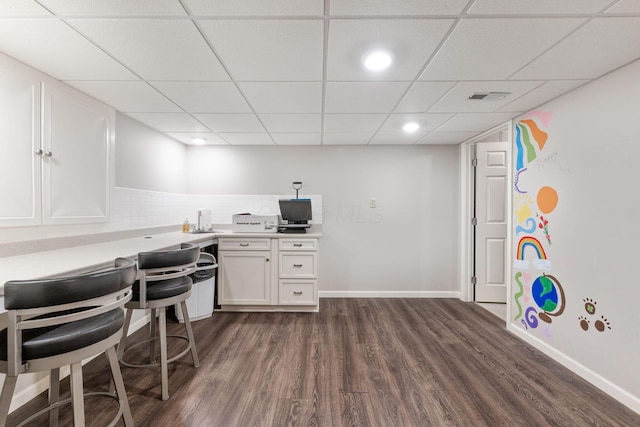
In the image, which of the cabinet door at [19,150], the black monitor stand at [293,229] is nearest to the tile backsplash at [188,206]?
the black monitor stand at [293,229]

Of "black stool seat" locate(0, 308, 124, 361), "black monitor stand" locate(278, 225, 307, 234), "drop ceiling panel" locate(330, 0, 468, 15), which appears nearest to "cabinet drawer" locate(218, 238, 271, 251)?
"black monitor stand" locate(278, 225, 307, 234)

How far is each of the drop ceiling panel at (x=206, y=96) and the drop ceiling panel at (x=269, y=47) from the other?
0.26 m

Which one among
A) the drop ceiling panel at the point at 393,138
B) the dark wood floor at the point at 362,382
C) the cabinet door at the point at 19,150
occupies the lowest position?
the dark wood floor at the point at 362,382

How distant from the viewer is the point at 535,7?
4.32 ft

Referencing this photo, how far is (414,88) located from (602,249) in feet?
5.81

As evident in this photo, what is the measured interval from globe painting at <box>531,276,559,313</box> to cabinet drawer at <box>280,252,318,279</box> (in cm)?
217

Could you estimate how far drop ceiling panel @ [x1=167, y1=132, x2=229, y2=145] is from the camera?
3.43 metres

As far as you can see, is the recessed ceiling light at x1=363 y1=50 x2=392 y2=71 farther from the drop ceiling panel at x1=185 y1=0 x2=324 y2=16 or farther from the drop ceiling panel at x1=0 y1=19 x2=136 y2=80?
the drop ceiling panel at x1=0 y1=19 x2=136 y2=80

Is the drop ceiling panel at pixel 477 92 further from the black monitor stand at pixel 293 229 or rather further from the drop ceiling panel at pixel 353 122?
the black monitor stand at pixel 293 229

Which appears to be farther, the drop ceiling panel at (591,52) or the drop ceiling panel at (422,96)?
the drop ceiling panel at (422,96)

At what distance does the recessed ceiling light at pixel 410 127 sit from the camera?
9.90 feet

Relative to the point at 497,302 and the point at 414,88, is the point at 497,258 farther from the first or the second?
the point at 414,88

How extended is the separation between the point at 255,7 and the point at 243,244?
2.49 m

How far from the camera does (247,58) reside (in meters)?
1.75
